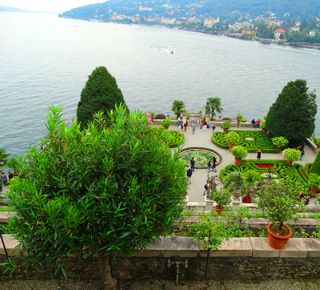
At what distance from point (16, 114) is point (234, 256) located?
5172 centimetres

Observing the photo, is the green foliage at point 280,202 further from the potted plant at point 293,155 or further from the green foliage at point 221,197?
the potted plant at point 293,155

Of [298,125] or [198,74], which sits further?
[198,74]

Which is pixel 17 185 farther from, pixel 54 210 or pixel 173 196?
pixel 173 196

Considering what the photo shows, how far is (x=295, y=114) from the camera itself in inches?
1080

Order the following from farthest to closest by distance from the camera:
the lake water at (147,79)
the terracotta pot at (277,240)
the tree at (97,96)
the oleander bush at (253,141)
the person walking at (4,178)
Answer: the lake water at (147,79) → the oleander bush at (253,141) → the tree at (97,96) → the person walking at (4,178) → the terracotta pot at (277,240)

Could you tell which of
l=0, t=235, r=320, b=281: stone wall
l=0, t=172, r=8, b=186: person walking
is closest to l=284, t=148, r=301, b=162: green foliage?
l=0, t=235, r=320, b=281: stone wall

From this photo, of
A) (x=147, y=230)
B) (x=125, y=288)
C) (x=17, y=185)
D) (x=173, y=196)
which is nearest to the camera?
(x=17, y=185)

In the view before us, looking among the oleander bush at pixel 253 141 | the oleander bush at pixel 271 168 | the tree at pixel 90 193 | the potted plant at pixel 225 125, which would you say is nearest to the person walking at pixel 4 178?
the oleander bush at pixel 271 168

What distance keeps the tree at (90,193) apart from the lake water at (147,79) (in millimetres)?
36873

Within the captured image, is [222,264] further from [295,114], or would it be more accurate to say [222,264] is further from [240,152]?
[295,114]

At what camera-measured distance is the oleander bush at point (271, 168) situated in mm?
23938

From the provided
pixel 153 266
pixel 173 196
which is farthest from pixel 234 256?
pixel 173 196

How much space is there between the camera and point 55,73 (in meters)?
77.4

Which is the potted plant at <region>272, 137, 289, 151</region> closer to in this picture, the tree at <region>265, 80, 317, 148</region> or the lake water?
the tree at <region>265, 80, 317, 148</region>
